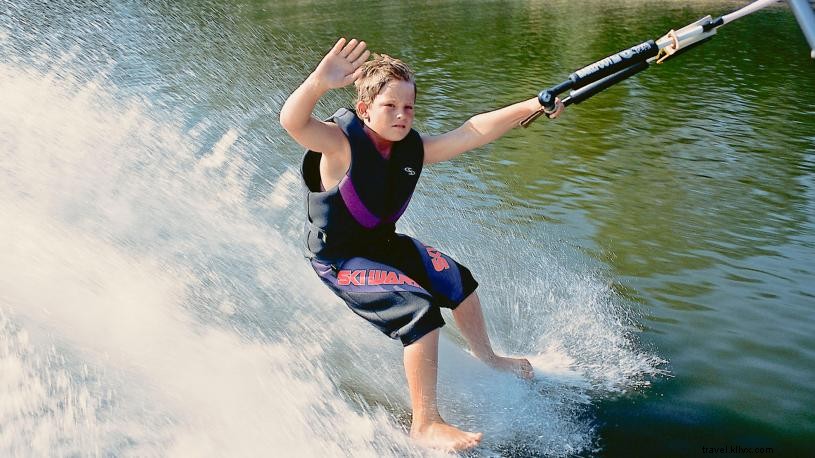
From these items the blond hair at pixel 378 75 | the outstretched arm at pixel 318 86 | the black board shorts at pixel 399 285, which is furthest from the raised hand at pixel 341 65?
the black board shorts at pixel 399 285

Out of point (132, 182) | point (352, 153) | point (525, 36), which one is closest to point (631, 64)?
point (352, 153)

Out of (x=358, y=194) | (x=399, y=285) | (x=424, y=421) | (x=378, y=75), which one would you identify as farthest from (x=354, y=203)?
(x=424, y=421)

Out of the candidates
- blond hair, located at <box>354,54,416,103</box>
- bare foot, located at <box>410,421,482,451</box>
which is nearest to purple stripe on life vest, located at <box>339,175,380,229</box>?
blond hair, located at <box>354,54,416,103</box>

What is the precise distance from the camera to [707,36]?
10.4 feet

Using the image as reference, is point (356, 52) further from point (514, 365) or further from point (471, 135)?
point (514, 365)

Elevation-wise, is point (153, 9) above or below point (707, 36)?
below

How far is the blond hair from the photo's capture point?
338 centimetres

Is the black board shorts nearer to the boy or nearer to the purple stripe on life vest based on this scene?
the boy

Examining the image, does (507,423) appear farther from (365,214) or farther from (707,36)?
(707,36)

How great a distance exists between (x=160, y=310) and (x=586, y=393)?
2.04 metres

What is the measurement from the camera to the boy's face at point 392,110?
3.39m

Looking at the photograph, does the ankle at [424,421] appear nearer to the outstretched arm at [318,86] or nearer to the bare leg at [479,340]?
the bare leg at [479,340]

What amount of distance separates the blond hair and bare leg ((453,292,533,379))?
1.09m

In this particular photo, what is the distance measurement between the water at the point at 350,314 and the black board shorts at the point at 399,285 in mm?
420
